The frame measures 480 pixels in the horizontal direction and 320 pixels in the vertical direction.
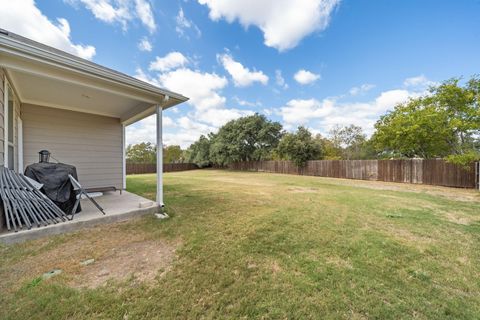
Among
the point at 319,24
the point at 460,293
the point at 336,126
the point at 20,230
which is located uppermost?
the point at 319,24

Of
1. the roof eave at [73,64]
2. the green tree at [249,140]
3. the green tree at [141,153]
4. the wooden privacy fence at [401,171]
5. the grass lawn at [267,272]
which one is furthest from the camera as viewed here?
the green tree at [141,153]

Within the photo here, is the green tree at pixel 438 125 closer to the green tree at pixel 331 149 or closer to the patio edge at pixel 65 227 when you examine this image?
the green tree at pixel 331 149

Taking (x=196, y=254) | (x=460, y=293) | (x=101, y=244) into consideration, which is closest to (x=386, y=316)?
(x=460, y=293)

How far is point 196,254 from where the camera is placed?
2391 mm

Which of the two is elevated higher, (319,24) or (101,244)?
(319,24)

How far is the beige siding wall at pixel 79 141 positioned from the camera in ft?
15.6

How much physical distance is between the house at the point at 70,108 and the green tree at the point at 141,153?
25536mm

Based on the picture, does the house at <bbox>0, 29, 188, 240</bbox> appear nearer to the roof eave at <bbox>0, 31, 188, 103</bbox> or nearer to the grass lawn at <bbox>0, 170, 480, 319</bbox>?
the roof eave at <bbox>0, 31, 188, 103</bbox>

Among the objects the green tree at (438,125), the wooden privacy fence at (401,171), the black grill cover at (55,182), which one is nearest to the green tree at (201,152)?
the wooden privacy fence at (401,171)

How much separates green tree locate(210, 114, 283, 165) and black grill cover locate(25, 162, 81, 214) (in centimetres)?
1935

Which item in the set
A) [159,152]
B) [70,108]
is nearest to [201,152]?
[70,108]

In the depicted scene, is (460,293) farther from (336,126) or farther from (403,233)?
(336,126)

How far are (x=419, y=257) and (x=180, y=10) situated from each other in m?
10.1

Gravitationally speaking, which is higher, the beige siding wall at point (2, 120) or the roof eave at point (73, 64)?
the roof eave at point (73, 64)
